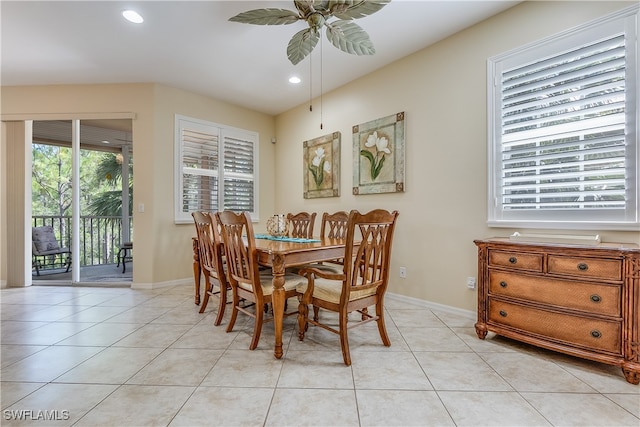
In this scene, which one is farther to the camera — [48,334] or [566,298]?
[48,334]

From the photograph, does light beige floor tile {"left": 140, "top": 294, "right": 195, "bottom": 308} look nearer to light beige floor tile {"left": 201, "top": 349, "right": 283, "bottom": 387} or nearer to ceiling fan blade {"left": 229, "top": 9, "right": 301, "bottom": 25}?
light beige floor tile {"left": 201, "top": 349, "right": 283, "bottom": 387}

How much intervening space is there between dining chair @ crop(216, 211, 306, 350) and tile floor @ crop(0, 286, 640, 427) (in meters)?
0.27

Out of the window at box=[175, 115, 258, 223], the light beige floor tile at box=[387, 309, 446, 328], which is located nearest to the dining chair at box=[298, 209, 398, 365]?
the light beige floor tile at box=[387, 309, 446, 328]

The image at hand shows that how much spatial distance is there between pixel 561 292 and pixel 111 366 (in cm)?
306

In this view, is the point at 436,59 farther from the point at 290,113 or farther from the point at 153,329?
the point at 153,329

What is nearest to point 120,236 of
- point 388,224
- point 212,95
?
point 212,95

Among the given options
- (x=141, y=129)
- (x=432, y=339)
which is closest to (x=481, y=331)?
(x=432, y=339)

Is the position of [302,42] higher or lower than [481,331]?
higher

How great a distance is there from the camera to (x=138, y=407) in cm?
147

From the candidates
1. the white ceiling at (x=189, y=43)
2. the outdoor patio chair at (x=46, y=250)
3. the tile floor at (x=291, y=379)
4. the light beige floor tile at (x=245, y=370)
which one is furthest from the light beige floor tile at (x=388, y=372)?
the outdoor patio chair at (x=46, y=250)

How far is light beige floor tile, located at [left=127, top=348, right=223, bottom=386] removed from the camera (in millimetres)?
1710

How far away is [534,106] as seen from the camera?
235cm

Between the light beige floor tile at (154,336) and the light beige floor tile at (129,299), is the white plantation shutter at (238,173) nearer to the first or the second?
the light beige floor tile at (129,299)

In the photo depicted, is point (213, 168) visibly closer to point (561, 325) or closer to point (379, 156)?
point (379, 156)
